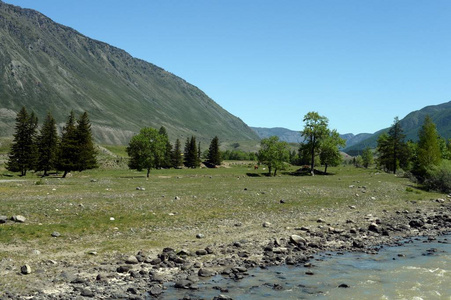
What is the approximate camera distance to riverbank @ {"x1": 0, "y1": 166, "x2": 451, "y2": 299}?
14.5m

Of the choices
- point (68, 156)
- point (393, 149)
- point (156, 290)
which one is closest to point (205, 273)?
point (156, 290)

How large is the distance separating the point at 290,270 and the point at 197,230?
26.3 feet

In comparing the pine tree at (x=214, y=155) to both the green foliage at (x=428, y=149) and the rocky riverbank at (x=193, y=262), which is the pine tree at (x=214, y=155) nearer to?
the green foliage at (x=428, y=149)

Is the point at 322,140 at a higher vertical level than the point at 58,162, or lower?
higher

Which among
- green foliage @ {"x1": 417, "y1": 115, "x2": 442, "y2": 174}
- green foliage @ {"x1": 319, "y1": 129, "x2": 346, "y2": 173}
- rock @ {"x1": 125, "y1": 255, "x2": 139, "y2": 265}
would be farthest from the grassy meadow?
green foliage @ {"x1": 319, "y1": 129, "x2": 346, "y2": 173}

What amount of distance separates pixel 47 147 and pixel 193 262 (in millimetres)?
83497

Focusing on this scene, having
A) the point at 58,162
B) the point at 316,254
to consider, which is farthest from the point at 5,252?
the point at 58,162

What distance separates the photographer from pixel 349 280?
54.7 ft

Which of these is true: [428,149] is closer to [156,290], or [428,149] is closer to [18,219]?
[156,290]

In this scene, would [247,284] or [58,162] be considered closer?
[247,284]

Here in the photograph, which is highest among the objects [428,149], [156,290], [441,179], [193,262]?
[428,149]

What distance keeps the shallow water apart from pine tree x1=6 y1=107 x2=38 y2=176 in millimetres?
84832

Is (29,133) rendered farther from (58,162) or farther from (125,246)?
(125,246)

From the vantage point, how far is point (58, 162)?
74.8 meters
